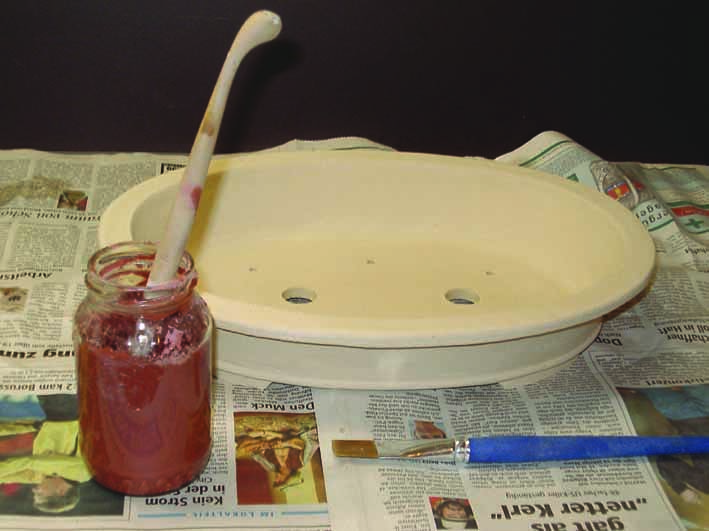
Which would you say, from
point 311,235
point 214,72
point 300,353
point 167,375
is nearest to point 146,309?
point 167,375

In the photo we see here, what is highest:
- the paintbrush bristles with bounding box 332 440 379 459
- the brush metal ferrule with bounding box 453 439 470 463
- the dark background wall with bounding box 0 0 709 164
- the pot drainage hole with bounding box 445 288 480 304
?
the dark background wall with bounding box 0 0 709 164

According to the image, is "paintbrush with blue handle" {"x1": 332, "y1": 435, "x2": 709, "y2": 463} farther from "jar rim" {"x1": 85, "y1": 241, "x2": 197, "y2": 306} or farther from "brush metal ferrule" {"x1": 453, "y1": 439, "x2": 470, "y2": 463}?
"jar rim" {"x1": 85, "y1": 241, "x2": 197, "y2": 306}

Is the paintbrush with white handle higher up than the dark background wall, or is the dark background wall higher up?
the dark background wall

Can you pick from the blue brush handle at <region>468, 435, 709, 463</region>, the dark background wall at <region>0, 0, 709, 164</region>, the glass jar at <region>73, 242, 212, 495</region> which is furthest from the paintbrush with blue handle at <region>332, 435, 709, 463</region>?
the dark background wall at <region>0, 0, 709, 164</region>

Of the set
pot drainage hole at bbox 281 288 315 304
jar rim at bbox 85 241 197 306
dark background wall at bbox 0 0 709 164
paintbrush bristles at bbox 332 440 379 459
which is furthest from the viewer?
dark background wall at bbox 0 0 709 164

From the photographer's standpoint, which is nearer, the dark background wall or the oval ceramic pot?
the oval ceramic pot

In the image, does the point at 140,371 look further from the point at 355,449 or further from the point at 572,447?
the point at 572,447

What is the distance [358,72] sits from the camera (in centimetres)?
100

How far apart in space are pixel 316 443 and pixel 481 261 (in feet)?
0.87

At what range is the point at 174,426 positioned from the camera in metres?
0.49

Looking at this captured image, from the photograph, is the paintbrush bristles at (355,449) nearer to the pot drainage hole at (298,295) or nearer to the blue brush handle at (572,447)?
the blue brush handle at (572,447)

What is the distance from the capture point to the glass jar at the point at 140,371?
1.52 feet

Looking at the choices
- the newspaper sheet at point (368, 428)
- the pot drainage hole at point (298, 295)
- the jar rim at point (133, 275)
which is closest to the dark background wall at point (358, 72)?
the newspaper sheet at point (368, 428)

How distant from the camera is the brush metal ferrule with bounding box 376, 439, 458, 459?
0.56 meters
